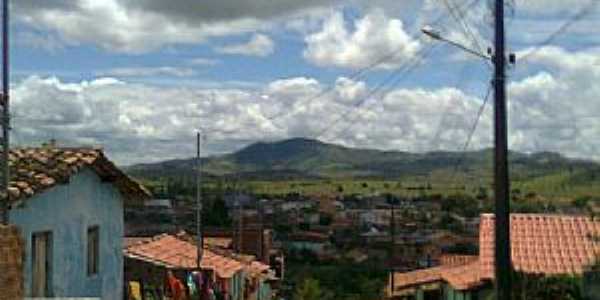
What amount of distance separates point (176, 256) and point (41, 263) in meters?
20.0

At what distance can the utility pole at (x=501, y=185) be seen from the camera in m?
13.5

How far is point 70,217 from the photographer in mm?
19625

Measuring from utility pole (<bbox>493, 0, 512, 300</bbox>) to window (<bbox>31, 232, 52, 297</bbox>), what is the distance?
28.1 ft

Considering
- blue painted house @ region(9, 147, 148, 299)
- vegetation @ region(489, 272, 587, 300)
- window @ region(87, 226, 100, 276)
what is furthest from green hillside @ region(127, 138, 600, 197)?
window @ region(87, 226, 100, 276)

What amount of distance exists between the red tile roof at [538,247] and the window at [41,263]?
1251 cm

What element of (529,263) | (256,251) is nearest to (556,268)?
(529,263)

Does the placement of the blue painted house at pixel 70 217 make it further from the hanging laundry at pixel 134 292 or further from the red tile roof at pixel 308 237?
the red tile roof at pixel 308 237

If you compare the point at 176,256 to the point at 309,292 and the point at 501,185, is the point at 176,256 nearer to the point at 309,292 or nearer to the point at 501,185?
the point at 309,292

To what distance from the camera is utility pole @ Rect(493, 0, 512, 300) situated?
13.5 m

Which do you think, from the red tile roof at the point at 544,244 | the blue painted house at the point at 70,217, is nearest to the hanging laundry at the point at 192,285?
the blue painted house at the point at 70,217

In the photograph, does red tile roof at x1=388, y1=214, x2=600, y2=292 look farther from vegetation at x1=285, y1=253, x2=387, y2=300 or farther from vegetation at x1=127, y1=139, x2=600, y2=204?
vegetation at x1=285, y1=253, x2=387, y2=300

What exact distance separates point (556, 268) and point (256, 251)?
33.8m

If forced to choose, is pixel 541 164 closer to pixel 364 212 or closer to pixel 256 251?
pixel 256 251

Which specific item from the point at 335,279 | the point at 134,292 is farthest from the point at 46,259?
the point at 335,279
